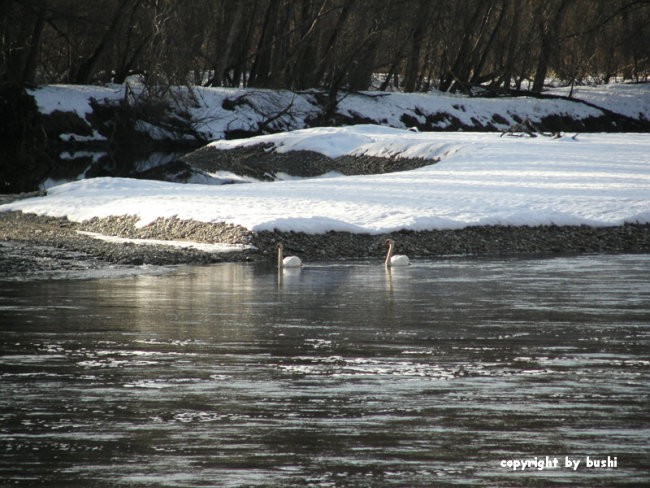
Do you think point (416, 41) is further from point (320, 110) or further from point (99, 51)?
point (99, 51)

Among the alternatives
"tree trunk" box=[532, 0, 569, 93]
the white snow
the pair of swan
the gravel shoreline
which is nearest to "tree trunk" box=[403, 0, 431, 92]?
"tree trunk" box=[532, 0, 569, 93]

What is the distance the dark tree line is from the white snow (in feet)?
50.1

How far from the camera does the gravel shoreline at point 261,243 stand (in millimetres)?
19984

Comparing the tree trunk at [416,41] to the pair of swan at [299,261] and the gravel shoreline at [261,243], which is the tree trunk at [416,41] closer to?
the gravel shoreline at [261,243]

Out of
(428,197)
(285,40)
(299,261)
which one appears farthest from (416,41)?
(299,261)

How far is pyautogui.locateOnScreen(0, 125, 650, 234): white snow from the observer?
23.1m

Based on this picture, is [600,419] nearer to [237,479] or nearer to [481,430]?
[481,430]

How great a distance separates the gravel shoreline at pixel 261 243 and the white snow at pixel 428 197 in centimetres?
31

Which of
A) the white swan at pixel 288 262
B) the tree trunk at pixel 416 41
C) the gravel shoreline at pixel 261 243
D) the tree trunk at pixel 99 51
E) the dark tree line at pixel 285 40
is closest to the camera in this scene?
the white swan at pixel 288 262

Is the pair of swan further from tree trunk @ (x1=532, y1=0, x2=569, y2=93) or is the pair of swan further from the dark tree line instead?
tree trunk @ (x1=532, y1=0, x2=569, y2=93)

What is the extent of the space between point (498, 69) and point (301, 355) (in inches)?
2195

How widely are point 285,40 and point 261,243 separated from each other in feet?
127

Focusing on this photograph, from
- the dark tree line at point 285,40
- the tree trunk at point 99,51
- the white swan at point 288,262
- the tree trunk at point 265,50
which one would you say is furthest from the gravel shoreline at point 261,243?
the tree trunk at point 265,50

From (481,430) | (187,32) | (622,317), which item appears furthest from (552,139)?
(481,430)
